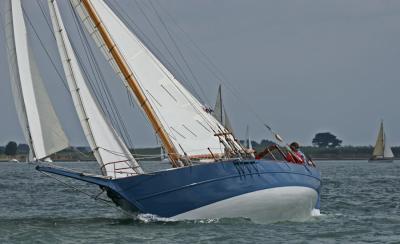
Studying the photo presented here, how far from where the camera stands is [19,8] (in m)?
34.2

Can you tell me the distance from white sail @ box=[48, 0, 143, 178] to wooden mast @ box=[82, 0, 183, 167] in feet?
3.54

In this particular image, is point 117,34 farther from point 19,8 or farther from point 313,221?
point 313,221

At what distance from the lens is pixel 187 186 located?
32688 mm

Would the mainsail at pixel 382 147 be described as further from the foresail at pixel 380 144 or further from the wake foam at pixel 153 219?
the wake foam at pixel 153 219

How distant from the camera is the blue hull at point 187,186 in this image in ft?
107

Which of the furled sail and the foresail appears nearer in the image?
the furled sail

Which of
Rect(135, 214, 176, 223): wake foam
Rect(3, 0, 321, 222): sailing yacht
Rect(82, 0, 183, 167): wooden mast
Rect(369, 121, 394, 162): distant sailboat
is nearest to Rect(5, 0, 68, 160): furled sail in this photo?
Rect(3, 0, 321, 222): sailing yacht

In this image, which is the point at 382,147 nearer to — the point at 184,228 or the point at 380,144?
the point at 380,144

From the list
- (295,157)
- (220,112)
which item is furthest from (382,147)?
(295,157)

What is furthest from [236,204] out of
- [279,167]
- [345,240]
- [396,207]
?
[396,207]

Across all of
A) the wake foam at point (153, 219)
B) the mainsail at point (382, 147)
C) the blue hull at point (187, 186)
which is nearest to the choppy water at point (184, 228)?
the wake foam at point (153, 219)

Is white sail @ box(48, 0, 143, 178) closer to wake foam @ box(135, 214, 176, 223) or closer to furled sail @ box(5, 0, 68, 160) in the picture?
furled sail @ box(5, 0, 68, 160)

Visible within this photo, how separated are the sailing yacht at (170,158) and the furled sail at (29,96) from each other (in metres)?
0.34

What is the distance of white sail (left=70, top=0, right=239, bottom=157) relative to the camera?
3531cm
